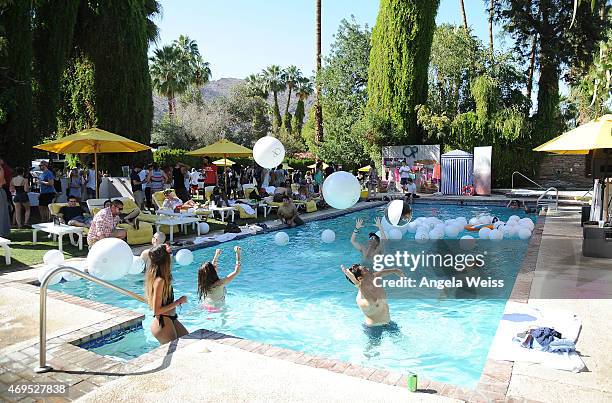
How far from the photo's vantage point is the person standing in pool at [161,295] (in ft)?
16.7

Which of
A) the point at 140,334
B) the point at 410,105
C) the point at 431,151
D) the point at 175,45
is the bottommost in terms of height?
the point at 140,334

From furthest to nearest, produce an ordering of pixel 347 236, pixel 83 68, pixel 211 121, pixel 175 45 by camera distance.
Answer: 1. pixel 175 45
2. pixel 211 121
3. pixel 83 68
4. pixel 347 236

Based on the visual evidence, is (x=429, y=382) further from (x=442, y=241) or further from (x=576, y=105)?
(x=576, y=105)

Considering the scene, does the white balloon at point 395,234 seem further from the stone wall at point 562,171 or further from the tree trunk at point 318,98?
the tree trunk at point 318,98

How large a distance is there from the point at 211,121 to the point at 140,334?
41.9 meters

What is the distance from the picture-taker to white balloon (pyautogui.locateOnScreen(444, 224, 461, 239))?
40.8 feet

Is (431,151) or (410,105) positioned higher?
(410,105)

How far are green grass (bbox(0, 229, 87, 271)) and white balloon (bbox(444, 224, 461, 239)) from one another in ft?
28.5

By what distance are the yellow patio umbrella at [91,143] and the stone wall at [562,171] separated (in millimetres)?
24985

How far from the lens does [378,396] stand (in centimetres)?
368

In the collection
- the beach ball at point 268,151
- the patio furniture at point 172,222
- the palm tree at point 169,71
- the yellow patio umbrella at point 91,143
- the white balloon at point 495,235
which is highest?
the palm tree at point 169,71

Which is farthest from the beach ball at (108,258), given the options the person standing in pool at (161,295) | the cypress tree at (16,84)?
the cypress tree at (16,84)

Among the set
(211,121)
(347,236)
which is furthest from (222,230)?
(211,121)

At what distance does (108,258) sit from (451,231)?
8.92m
